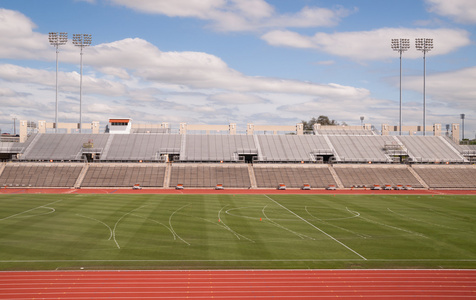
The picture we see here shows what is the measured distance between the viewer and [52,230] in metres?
30.5

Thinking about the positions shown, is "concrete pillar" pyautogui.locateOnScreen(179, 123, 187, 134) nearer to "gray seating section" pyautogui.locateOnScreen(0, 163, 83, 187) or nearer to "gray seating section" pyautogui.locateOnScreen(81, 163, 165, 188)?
"gray seating section" pyautogui.locateOnScreen(81, 163, 165, 188)

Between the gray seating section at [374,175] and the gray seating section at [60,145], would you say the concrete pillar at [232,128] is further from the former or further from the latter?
the gray seating section at [60,145]

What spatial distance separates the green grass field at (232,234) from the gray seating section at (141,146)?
27.4 meters

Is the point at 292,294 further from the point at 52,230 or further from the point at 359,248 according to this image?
the point at 52,230

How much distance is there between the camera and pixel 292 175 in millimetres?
67000

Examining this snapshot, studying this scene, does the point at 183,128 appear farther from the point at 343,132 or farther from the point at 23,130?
the point at 343,132

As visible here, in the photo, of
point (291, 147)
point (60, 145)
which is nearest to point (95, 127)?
point (60, 145)

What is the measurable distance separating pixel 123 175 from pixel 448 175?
195 feet

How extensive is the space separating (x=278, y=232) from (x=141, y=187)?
119 feet

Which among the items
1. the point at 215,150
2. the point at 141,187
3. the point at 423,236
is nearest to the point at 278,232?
the point at 423,236

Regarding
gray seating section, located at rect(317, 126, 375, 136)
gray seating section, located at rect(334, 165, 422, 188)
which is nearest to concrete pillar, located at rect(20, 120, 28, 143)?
gray seating section, located at rect(334, 165, 422, 188)

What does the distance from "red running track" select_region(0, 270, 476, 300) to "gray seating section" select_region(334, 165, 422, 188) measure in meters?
44.0

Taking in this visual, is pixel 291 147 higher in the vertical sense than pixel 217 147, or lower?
higher

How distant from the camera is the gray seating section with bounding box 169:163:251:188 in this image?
63188 mm
